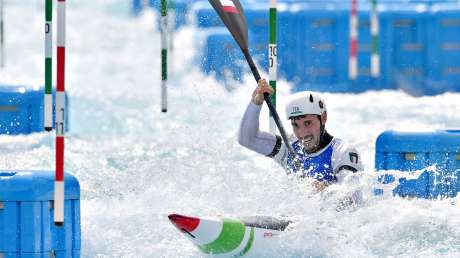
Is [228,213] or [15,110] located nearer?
[228,213]

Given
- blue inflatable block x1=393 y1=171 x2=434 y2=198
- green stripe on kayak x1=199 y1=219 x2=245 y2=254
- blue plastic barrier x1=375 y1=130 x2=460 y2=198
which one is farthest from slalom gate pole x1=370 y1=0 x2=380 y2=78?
green stripe on kayak x1=199 y1=219 x2=245 y2=254

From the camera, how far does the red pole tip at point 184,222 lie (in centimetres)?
636

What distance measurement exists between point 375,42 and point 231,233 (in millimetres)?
8105

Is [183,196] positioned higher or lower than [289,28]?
lower

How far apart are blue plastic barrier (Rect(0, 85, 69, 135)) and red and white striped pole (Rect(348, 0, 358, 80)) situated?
408 centimetres

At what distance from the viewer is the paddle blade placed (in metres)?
7.99

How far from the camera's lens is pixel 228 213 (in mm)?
7297

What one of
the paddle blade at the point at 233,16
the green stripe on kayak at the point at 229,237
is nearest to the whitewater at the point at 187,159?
the green stripe on kayak at the point at 229,237

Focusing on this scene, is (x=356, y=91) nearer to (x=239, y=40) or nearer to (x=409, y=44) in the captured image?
(x=409, y=44)

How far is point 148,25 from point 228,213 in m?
15.3

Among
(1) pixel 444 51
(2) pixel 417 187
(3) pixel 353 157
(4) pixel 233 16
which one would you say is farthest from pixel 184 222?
(1) pixel 444 51

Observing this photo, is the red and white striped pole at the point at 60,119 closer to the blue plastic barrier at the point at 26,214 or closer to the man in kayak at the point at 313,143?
the blue plastic barrier at the point at 26,214

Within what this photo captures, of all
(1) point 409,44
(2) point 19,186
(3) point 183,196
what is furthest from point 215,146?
(1) point 409,44

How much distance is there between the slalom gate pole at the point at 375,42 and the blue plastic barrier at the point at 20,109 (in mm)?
4303
